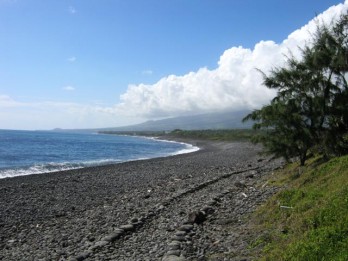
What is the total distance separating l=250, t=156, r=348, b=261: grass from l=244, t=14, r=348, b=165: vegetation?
744 centimetres

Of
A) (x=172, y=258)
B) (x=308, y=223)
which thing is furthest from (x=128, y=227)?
(x=308, y=223)

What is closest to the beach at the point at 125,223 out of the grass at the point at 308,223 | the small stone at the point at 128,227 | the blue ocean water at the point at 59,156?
the small stone at the point at 128,227

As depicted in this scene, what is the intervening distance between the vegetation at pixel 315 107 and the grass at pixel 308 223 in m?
7.44

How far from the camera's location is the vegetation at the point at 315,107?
2375 cm

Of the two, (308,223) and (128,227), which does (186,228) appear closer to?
(128,227)

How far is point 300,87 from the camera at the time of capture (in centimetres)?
2489

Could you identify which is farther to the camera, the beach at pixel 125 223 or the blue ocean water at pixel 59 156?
the blue ocean water at pixel 59 156

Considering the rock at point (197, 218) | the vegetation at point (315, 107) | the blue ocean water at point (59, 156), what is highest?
the vegetation at point (315, 107)

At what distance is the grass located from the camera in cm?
859

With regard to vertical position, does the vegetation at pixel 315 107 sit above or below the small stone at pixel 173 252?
above

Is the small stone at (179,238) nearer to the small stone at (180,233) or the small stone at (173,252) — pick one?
the small stone at (180,233)

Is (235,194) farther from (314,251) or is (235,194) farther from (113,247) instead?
(314,251)

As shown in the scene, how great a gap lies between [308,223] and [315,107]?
1503 cm

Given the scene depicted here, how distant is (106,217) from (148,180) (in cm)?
1570
